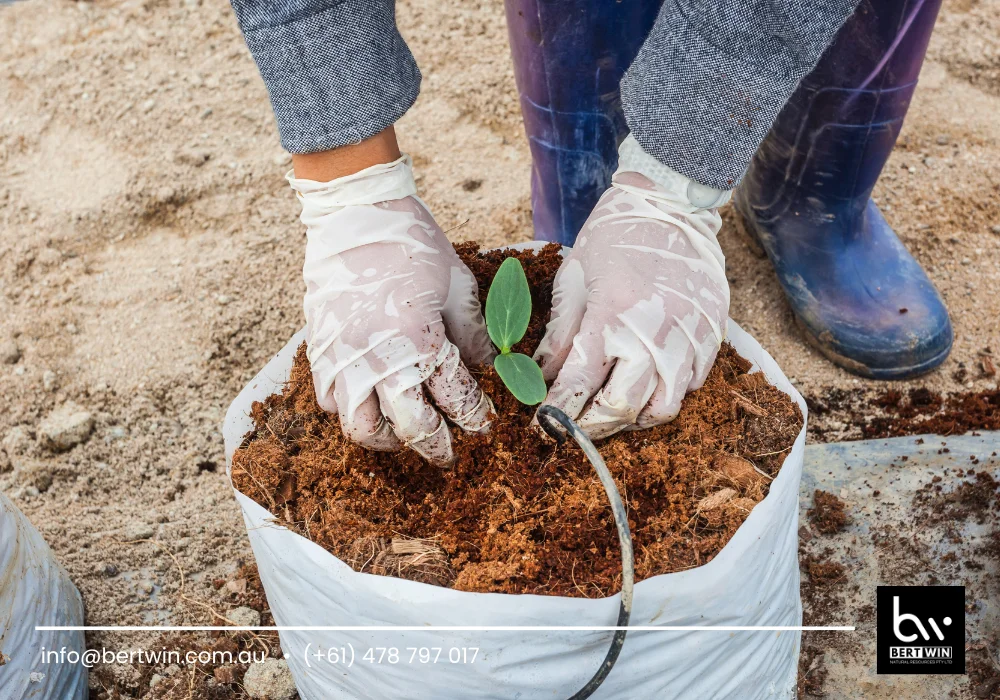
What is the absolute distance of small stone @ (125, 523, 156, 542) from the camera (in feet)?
4.23

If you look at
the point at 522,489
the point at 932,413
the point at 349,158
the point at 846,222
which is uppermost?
the point at 349,158

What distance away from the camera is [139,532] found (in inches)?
51.0

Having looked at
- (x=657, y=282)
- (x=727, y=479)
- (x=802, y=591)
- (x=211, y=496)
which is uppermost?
(x=657, y=282)

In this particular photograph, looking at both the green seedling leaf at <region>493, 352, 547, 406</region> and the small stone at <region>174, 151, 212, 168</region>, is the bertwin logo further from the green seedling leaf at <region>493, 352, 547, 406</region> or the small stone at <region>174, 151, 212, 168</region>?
the small stone at <region>174, 151, 212, 168</region>

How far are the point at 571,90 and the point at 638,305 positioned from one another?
0.66 meters

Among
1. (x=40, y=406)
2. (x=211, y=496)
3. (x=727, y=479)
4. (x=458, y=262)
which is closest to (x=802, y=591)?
(x=727, y=479)

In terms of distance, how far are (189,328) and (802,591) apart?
1.30 m

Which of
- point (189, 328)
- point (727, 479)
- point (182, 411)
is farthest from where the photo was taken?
point (189, 328)

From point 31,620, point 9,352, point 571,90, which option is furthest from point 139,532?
point 571,90

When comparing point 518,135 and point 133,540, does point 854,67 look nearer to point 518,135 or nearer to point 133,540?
point 518,135

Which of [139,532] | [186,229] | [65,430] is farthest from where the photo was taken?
[186,229]

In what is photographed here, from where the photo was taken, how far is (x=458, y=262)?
3.48 feet

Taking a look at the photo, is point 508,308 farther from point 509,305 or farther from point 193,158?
point 193,158

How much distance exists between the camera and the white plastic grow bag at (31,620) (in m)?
1.01
